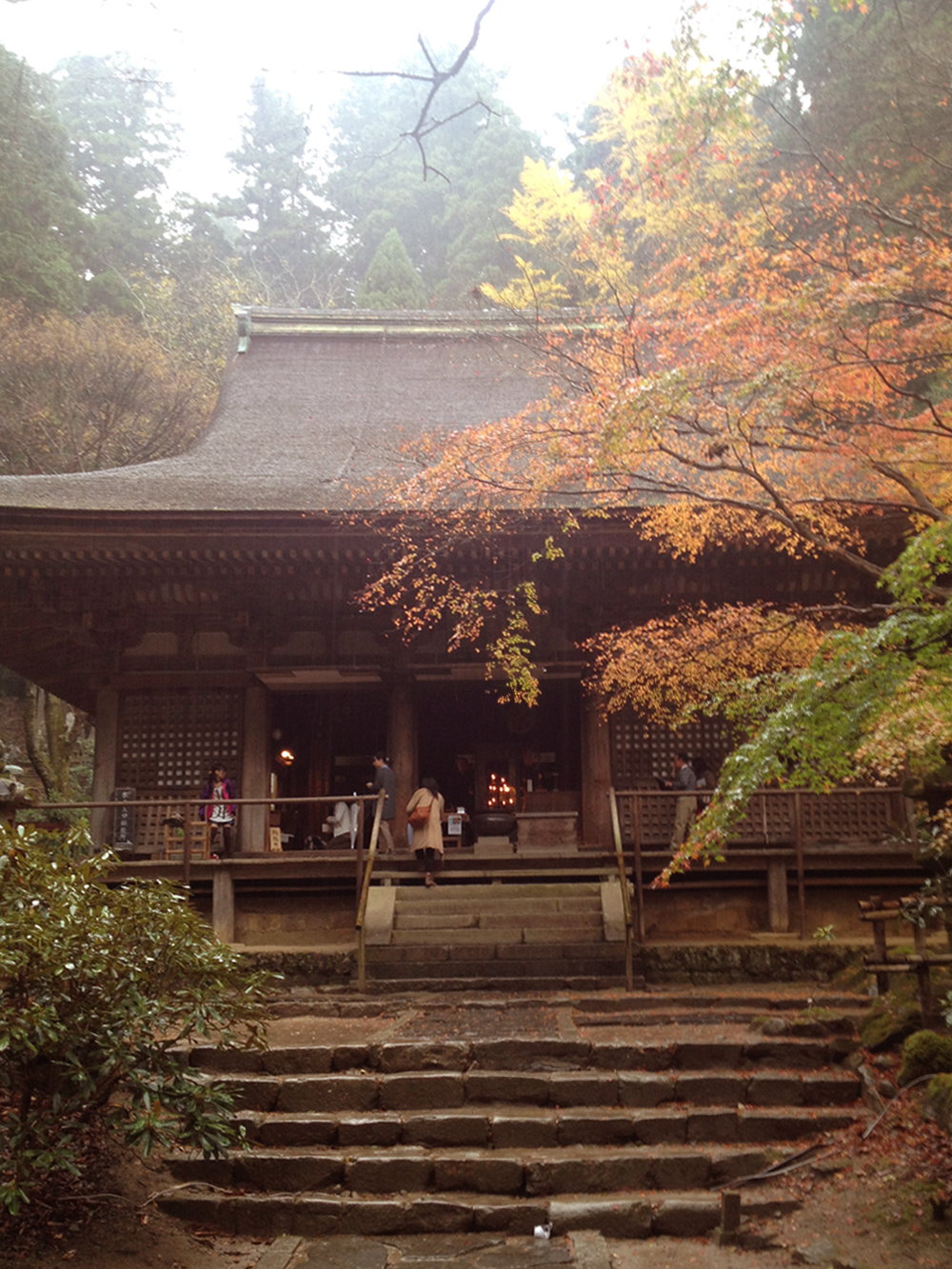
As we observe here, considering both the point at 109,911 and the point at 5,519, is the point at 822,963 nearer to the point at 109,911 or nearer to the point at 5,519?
the point at 109,911

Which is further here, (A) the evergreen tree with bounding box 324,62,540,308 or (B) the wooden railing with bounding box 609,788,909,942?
(A) the evergreen tree with bounding box 324,62,540,308

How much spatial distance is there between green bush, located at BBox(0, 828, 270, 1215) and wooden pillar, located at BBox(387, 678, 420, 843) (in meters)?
6.88

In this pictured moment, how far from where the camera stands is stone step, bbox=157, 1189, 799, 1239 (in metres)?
6.02

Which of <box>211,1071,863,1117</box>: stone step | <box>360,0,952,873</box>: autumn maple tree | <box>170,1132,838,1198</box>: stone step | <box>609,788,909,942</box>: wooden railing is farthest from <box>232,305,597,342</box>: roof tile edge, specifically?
<box>170,1132,838,1198</box>: stone step

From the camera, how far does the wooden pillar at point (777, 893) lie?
1142 cm

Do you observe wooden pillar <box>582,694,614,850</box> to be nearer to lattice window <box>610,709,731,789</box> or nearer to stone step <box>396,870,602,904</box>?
lattice window <box>610,709,731,789</box>

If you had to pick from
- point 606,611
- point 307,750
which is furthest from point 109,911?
point 307,750

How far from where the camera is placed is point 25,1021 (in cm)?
491

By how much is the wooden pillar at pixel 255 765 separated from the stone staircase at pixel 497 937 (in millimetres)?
2430

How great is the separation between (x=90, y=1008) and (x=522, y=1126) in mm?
3193

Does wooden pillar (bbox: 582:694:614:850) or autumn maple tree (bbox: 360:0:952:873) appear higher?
autumn maple tree (bbox: 360:0:952:873)

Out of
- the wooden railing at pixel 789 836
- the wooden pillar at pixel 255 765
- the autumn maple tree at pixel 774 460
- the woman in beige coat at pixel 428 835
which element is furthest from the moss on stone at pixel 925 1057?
the wooden pillar at pixel 255 765

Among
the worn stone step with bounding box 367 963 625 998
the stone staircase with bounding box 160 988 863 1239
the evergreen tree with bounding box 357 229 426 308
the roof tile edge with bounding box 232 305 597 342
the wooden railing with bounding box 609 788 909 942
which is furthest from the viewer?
the evergreen tree with bounding box 357 229 426 308

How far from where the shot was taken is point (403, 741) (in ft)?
43.7
